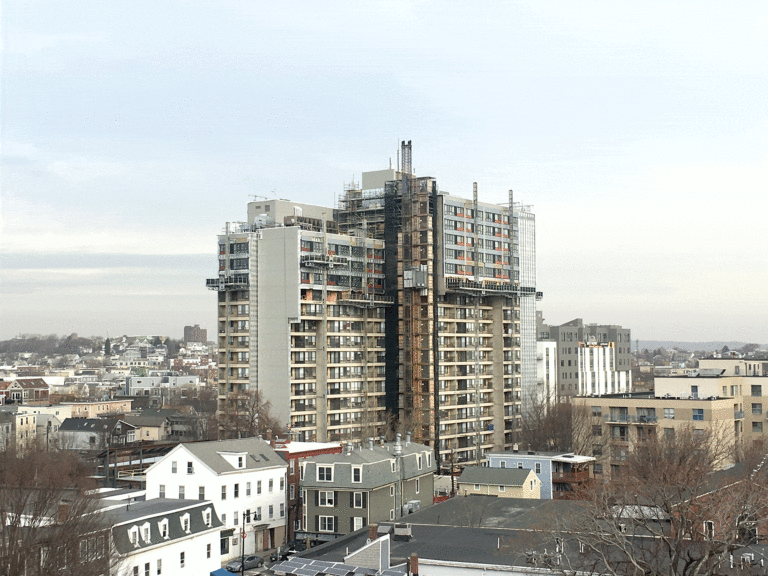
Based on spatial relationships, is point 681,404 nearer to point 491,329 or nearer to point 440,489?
point 440,489

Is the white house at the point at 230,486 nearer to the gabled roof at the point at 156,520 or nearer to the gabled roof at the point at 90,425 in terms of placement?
the gabled roof at the point at 156,520

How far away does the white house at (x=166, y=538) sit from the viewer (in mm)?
53750

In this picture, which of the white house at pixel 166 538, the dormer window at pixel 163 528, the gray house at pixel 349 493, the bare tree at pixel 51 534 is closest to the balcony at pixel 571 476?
the gray house at pixel 349 493

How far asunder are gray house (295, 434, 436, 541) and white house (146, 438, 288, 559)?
9.49 ft

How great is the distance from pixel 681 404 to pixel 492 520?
48584mm

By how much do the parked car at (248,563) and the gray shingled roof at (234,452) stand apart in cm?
696

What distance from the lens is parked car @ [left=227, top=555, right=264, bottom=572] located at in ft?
230

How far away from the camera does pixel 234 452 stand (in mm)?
78188

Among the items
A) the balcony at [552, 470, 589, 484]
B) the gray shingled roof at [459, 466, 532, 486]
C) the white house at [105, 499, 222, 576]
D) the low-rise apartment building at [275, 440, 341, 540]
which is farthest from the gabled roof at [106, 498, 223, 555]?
the balcony at [552, 470, 589, 484]

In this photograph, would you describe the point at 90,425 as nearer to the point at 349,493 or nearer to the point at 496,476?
the point at 349,493

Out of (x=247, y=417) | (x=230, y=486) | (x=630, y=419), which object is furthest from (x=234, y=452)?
(x=630, y=419)

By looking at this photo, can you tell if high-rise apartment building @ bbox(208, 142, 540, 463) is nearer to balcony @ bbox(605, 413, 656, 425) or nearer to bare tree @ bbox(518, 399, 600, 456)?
bare tree @ bbox(518, 399, 600, 456)

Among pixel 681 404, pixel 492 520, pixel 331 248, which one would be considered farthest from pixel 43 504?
pixel 331 248

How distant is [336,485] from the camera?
7581 centimetres
